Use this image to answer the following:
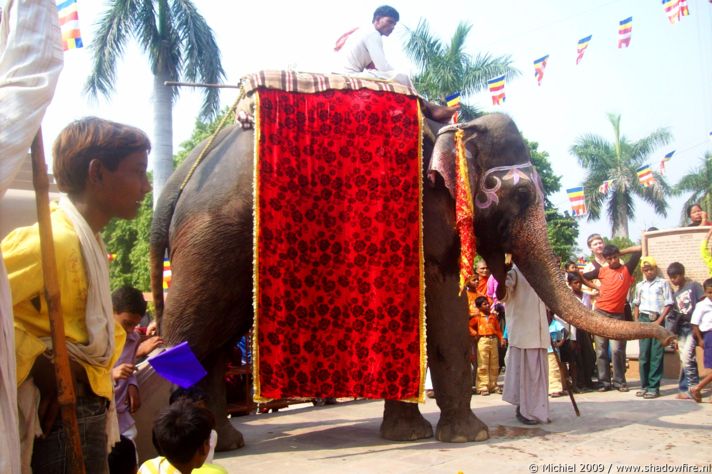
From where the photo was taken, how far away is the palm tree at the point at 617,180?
1421 inches

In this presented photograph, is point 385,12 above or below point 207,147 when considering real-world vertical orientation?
above

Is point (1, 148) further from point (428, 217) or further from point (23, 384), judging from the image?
point (428, 217)

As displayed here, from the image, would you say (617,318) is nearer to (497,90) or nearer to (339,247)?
(339,247)

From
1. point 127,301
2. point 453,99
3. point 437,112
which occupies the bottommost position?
point 127,301

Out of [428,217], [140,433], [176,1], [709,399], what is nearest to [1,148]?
[140,433]

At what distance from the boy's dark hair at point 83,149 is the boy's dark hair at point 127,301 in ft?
6.45

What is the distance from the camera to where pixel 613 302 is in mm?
8805

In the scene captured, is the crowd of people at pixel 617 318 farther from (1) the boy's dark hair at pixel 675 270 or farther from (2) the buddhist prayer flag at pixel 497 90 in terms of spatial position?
(2) the buddhist prayer flag at pixel 497 90

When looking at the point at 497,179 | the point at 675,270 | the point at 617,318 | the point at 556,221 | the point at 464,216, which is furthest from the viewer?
the point at 556,221

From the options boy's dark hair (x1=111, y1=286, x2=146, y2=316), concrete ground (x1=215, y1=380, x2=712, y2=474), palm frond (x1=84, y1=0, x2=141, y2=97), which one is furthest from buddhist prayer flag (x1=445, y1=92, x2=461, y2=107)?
boy's dark hair (x1=111, y1=286, x2=146, y2=316)

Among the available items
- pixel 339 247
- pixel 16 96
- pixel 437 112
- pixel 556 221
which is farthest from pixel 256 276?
pixel 556 221

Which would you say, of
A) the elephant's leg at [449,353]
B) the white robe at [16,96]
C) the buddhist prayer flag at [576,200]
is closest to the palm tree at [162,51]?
the buddhist prayer flag at [576,200]

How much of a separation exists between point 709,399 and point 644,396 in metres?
0.71

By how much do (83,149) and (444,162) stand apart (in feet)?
12.2
